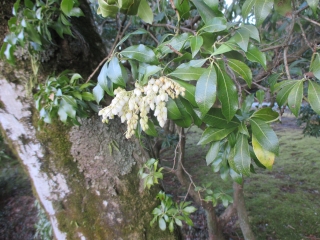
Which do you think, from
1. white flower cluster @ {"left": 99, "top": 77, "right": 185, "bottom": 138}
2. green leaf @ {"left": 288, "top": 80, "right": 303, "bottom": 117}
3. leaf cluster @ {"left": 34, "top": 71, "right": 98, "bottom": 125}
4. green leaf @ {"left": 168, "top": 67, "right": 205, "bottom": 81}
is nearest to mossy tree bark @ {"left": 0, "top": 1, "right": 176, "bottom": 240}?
leaf cluster @ {"left": 34, "top": 71, "right": 98, "bottom": 125}

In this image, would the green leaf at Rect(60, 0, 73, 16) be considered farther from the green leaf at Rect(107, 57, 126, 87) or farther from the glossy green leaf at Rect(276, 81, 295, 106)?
the glossy green leaf at Rect(276, 81, 295, 106)

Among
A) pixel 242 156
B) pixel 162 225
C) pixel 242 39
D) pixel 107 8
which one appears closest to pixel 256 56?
pixel 242 39

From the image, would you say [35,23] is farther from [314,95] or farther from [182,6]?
[314,95]

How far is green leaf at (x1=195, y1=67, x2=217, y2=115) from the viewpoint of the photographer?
48cm

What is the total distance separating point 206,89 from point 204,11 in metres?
0.29

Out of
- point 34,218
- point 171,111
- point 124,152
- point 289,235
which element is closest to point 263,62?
point 171,111

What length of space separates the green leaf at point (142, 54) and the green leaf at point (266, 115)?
35 centimetres

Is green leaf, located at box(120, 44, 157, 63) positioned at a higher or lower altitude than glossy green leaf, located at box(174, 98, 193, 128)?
higher

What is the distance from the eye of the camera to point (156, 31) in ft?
5.55

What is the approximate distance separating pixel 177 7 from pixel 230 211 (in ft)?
5.13

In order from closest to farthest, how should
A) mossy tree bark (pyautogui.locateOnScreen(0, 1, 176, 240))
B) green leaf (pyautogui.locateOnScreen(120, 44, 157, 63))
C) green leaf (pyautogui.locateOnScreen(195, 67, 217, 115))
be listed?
green leaf (pyautogui.locateOnScreen(195, 67, 217, 115)) < green leaf (pyautogui.locateOnScreen(120, 44, 157, 63)) < mossy tree bark (pyautogui.locateOnScreen(0, 1, 176, 240))

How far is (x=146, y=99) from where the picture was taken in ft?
1.71

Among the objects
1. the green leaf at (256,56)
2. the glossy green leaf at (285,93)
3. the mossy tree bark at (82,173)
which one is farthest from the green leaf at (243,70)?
the mossy tree bark at (82,173)

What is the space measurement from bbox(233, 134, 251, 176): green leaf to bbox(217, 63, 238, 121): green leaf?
150mm
